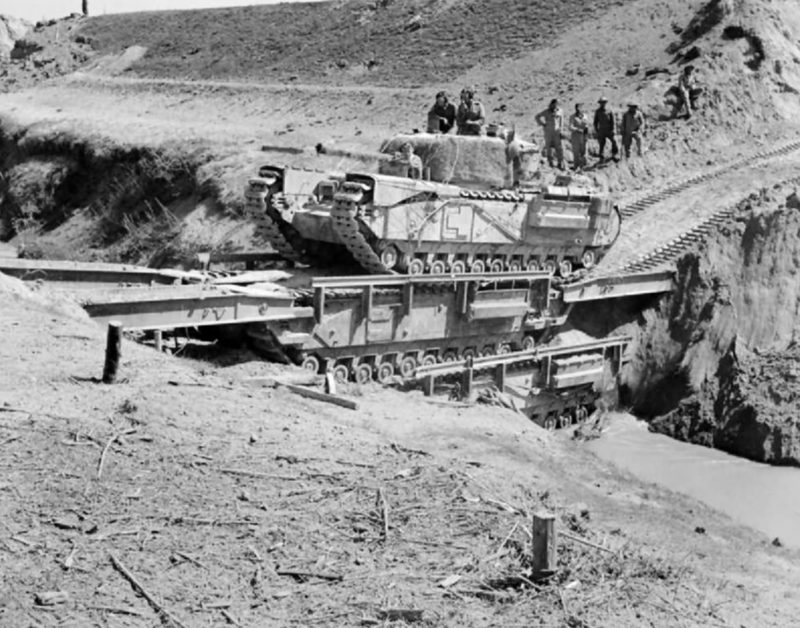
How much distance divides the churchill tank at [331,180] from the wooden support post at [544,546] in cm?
1282

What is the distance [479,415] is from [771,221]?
442 inches

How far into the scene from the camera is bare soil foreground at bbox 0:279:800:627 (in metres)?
8.78

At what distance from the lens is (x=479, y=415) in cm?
1691

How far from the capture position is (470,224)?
72.0ft

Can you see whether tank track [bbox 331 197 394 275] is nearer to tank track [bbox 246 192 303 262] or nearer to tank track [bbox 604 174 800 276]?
tank track [bbox 246 192 303 262]

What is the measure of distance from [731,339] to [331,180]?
8.38 meters

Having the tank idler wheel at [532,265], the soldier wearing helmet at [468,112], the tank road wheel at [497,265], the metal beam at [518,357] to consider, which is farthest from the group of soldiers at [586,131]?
the tank road wheel at [497,265]

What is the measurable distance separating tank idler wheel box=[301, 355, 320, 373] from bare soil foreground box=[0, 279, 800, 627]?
558cm

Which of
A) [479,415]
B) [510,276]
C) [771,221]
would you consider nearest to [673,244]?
[771,221]

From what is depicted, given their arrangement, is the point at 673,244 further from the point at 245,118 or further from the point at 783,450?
the point at 245,118

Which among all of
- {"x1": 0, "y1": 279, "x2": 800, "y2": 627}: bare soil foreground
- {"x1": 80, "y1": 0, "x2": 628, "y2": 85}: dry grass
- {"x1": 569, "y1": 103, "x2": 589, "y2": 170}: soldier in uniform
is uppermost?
{"x1": 80, "y1": 0, "x2": 628, "y2": 85}: dry grass

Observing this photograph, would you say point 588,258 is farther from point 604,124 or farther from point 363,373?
point 363,373

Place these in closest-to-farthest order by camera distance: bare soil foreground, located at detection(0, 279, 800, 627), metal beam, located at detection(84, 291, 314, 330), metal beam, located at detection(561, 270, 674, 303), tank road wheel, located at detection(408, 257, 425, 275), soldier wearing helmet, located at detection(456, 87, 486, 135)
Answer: bare soil foreground, located at detection(0, 279, 800, 627), metal beam, located at detection(84, 291, 314, 330), tank road wheel, located at detection(408, 257, 425, 275), metal beam, located at detection(561, 270, 674, 303), soldier wearing helmet, located at detection(456, 87, 486, 135)

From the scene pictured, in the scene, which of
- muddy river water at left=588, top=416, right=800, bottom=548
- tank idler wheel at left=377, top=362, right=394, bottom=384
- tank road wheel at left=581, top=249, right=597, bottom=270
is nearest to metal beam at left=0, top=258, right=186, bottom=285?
tank idler wheel at left=377, top=362, right=394, bottom=384
